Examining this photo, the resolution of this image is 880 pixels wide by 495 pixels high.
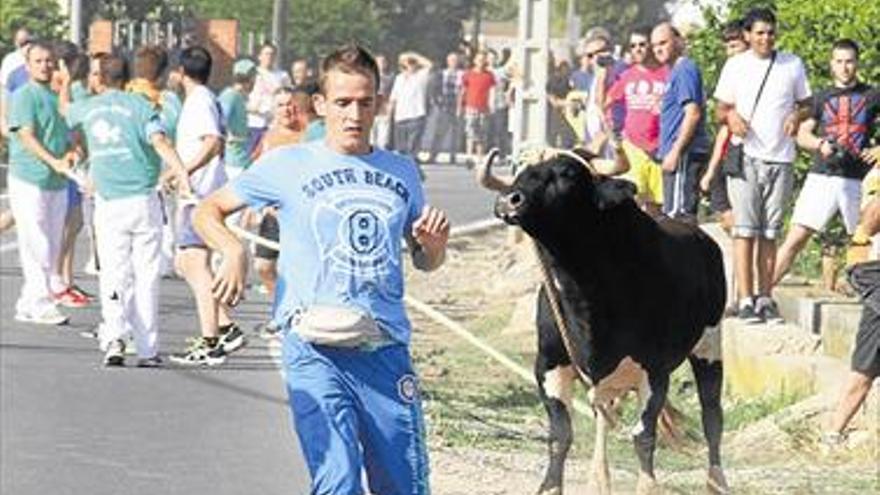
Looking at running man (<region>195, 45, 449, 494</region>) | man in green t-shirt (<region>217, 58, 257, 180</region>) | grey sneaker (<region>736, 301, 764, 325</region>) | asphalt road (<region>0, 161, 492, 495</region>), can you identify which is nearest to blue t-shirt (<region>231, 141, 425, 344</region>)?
running man (<region>195, 45, 449, 494</region>)

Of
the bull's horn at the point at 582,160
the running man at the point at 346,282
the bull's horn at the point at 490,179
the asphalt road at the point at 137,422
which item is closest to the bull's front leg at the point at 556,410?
the bull's horn at the point at 582,160

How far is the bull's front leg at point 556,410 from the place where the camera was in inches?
431

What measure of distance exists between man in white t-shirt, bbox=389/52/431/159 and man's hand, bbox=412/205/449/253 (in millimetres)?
30341

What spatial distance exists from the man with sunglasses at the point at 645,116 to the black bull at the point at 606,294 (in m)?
5.02

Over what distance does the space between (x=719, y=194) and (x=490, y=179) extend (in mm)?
6873

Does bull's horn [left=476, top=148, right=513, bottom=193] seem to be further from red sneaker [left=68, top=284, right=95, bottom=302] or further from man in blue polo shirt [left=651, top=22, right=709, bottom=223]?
A: red sneaker [left=68, top=284, right=95, bottom=302]

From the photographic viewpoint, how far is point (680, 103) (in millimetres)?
16141

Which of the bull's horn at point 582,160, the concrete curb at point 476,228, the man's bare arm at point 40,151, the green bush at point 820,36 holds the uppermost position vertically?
the green bush at point 820,36

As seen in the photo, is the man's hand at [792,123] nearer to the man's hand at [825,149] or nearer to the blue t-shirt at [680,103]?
the man's hand at [825,149]

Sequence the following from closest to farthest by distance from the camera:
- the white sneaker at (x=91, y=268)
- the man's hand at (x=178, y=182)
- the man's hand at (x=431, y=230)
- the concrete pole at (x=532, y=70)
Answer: the man's hand at (x=431, y=230), the man's hand at (x=178, y=182), the white sneaker at (x=91, y=268), the concrete pole at (x=532, y=70)

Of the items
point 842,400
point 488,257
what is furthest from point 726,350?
point 488,257

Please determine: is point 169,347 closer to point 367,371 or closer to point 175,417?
point 175,417

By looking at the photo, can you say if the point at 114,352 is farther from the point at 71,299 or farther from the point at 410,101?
the point at 410,101

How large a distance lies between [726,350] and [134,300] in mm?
3610
